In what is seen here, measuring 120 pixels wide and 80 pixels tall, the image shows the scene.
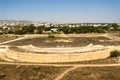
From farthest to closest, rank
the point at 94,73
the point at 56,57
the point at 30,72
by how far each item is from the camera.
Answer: the point at 56,57, the point at 30,72, the point at 94,73

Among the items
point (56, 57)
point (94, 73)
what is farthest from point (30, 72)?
point (94, 73)

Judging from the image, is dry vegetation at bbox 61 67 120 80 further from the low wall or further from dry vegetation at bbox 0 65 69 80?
the low wall

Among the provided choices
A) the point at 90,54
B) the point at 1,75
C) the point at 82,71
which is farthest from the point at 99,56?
the point at 1,75

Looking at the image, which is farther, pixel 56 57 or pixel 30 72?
pixel 56 57

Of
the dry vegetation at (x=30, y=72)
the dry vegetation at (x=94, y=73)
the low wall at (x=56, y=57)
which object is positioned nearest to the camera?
the dry vegetation at (x=94, y=73)

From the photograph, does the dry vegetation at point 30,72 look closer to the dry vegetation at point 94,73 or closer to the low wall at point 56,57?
the dry vegetation at point 94,73

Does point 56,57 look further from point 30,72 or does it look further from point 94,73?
point 94,73

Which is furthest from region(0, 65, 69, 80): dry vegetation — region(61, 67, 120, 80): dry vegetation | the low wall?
the low wall

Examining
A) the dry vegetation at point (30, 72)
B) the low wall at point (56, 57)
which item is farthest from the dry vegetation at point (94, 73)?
the low wall at point (56, 57)

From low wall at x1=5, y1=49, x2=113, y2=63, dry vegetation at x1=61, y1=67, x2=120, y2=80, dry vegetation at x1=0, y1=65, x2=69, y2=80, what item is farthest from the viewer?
low wall at x1=5, y1=49, x2=113, y2=63

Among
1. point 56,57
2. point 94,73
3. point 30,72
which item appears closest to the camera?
point 94,73

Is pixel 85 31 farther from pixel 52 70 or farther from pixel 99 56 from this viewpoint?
pixel 52 70

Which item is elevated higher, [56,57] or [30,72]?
[56,57]
